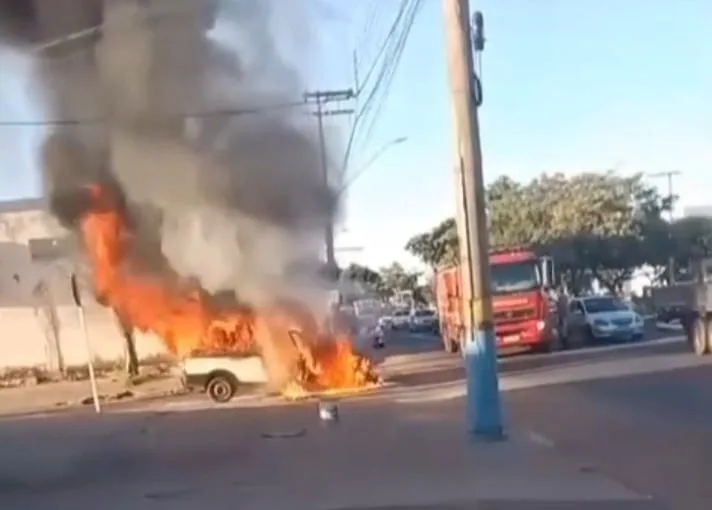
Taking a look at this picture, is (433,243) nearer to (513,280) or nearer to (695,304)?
(513,280)

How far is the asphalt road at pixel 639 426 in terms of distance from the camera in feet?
41.2

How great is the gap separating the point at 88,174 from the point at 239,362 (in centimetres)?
515

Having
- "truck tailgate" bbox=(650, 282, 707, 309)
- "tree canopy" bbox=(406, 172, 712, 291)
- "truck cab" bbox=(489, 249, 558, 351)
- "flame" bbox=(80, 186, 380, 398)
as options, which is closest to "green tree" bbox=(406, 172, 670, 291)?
"tree canopy" bbox=(406, 172, 712, 291)

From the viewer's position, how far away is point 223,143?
27344 millimetres

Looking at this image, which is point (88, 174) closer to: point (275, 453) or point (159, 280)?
point (159, 280)

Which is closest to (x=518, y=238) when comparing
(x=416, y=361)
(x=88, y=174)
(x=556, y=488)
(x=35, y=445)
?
(x=416, y=361)

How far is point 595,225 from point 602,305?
3018cm

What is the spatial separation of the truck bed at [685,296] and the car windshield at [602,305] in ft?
23.6

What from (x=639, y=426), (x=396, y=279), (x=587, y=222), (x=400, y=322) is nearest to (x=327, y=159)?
(x=639, y=426)

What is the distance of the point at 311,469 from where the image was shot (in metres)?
14.7

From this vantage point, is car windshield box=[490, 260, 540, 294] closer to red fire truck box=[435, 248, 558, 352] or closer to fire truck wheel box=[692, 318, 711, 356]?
red fire truck box=[435, 248, 558, 352]

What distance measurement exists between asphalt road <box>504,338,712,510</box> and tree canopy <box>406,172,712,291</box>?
46576 mm

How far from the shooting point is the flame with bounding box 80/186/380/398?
29.0 meters

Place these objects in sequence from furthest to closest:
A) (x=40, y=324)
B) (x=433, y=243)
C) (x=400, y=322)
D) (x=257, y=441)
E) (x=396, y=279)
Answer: (x=396, y=279) → (x=433, y=243) → (x=400, y=322) → (x=40, y=324) → (x=257, y=441)
